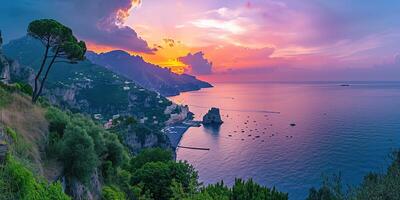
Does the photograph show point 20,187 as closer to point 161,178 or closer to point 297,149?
point 161,178

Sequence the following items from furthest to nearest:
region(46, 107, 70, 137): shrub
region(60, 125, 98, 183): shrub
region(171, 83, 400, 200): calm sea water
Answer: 1. region(171, 83, 400, 200): calm sea water
2. region(46, 107, 70, 137): shrub
3. region(60, 125, 98, 183): shrub

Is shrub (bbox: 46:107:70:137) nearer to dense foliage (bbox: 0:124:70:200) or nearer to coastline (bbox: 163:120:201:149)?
dense foliage (bbox: 0:124:70:200)

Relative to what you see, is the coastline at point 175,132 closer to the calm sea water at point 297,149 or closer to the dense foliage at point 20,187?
the calm sea water at point 297,149

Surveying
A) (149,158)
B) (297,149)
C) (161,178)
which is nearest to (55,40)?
(161,178)

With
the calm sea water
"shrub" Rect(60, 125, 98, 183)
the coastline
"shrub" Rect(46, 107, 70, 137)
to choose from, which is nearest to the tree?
"shrub" Rect(46, 107, 70, 137)

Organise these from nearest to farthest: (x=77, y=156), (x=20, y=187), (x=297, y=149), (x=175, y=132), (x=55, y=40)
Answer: (x=20, y=187) < (x=77, y=156) < (x=55, y=40) < (x=297, y=149) < (x=175, y=132)

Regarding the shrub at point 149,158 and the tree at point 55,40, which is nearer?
the tree at point 55,40

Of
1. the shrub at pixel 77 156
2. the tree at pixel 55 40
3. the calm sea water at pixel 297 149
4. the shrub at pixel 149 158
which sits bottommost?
the calm sea water at pixel 297 149

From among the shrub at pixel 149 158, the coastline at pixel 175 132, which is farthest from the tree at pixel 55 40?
the coastline at pixel 175 132

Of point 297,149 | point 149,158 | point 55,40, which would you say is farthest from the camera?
point 297,149

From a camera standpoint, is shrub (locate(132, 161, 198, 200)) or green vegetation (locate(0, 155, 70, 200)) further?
shrub (locate(132, 161, 198, 200))

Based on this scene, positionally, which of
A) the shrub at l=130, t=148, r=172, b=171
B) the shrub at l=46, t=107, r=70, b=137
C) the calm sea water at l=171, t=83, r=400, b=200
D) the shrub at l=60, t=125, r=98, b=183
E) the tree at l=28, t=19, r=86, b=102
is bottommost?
the calm sea water at l=171, t=83, r=400, b=200
